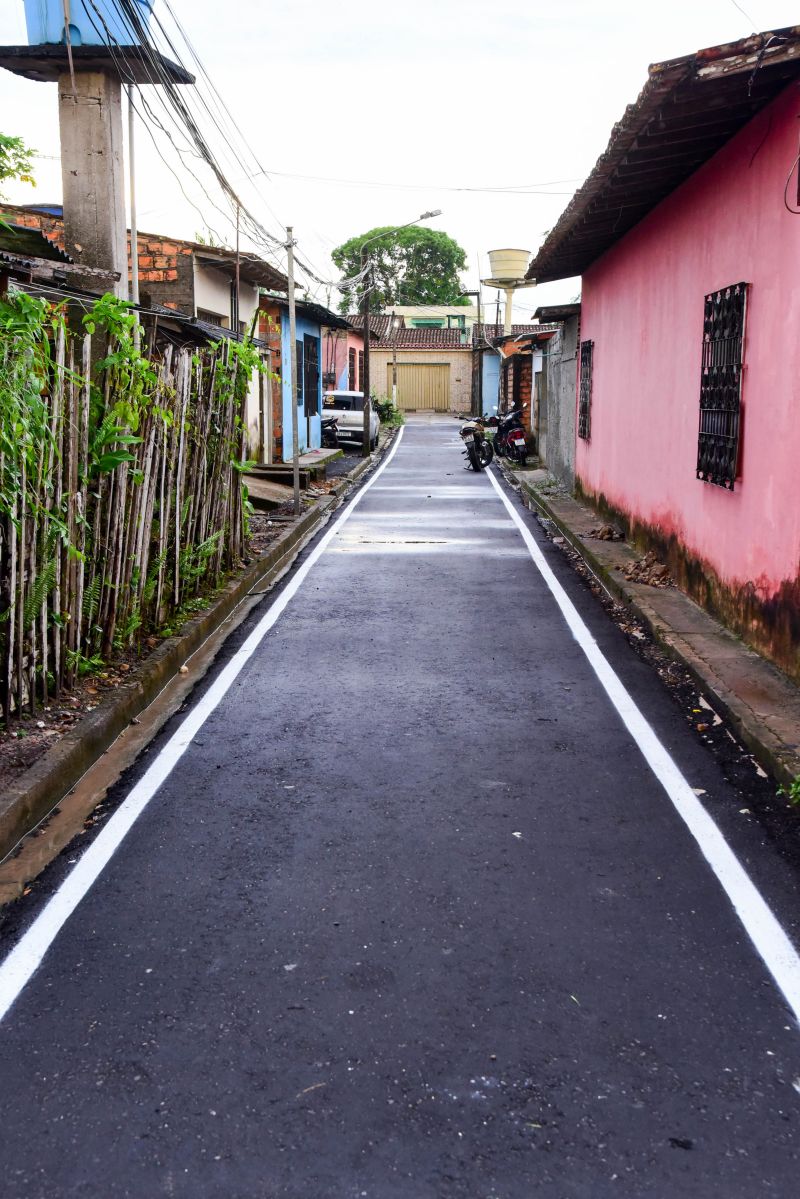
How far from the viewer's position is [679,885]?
13.4 feet

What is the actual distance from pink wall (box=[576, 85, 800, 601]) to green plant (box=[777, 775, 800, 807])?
84.8 inches

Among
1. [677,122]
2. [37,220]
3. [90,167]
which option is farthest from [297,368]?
[677,122]

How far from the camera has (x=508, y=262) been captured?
44594mm

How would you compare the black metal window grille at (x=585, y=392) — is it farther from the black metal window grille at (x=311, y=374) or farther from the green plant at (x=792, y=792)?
the green plant at (x=792, y=792)

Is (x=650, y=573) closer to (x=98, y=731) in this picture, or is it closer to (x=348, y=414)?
(x=98, y=731)

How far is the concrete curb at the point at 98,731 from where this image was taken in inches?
181

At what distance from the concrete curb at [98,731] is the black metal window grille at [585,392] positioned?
8009 mm

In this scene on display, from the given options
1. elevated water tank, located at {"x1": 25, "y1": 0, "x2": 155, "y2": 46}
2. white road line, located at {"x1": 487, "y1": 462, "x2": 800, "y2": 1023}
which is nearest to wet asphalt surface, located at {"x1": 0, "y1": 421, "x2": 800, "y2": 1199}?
white road line, located at {"x1": 487, "y1": 462, "x2": 800, "y2": 1023}

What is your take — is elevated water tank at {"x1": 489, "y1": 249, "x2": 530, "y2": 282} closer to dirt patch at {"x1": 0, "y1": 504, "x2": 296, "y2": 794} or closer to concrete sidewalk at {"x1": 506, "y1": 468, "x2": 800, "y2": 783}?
concrete sidewalk at {"x1": 506, "y1": 468, "x2": 800, "y2": 783}

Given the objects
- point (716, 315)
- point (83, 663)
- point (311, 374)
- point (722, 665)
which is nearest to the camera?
point (83, 663)

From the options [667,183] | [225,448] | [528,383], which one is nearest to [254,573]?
[225,448]

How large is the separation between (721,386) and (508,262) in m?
38.1

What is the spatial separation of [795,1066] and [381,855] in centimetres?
182

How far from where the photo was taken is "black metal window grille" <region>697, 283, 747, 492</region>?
26.4 ft
